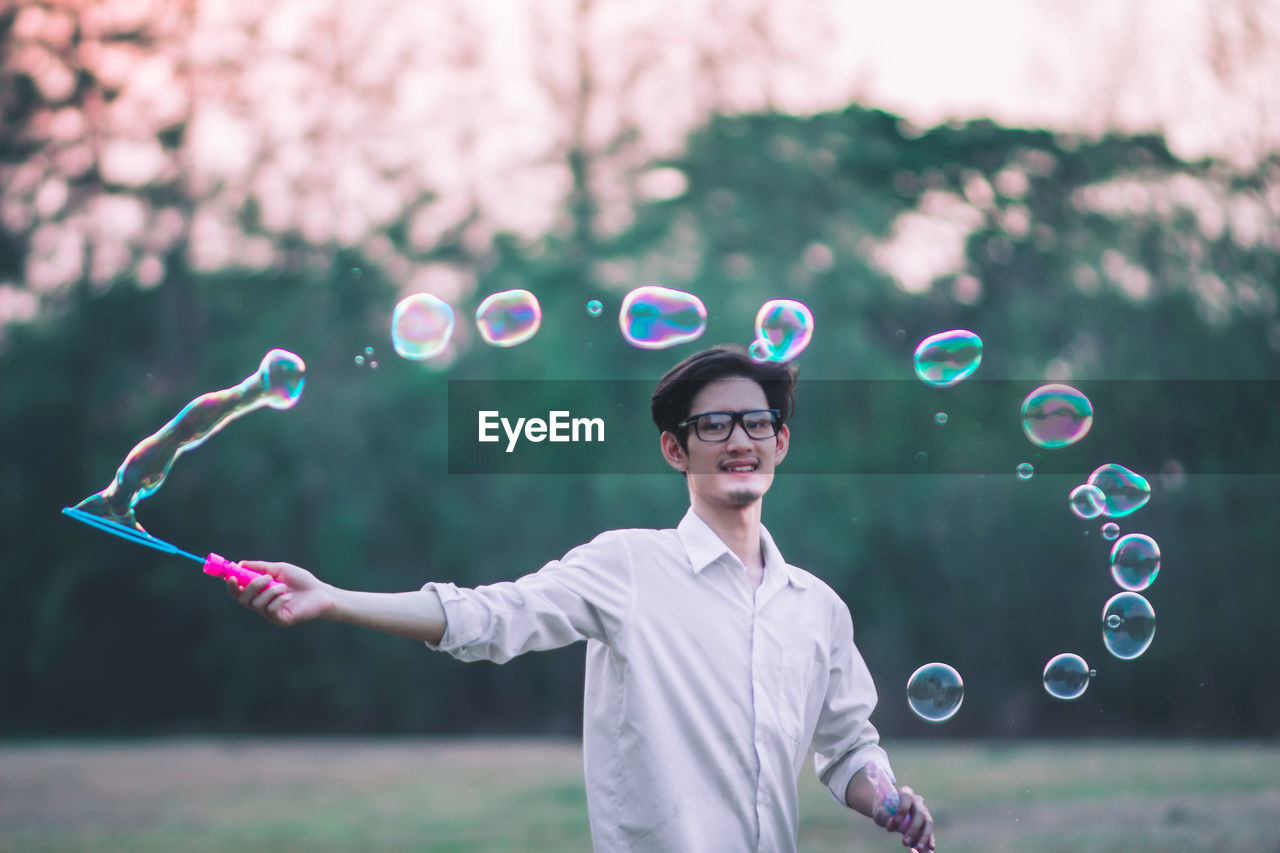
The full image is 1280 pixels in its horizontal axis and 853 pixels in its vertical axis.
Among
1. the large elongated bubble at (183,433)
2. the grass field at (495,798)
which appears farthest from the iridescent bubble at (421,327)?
the grass field at (495,798)

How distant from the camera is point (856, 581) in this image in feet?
31.8

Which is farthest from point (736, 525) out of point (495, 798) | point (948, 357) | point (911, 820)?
point (495, 798)

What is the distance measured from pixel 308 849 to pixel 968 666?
567cm

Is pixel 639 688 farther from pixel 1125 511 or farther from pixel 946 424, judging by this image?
pixel 946 424

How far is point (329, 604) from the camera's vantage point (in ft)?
5.67

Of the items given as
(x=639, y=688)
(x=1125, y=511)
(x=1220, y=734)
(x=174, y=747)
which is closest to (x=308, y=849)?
(x=1125, y=511)

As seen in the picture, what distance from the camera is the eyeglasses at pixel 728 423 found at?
2.10 metres

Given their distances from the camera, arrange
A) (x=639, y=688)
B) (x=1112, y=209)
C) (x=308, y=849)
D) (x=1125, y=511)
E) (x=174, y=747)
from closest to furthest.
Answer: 1. (x=639, y=688)
2. (x=1125, y=511)
3. (x=308, y=849)
4. (x=174, y=747)
5. (x=1112, y=209)

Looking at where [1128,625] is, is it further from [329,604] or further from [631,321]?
[329,604]

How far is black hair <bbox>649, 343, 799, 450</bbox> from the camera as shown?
84.4 inches

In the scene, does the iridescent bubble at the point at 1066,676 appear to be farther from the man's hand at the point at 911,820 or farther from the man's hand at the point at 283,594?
the man's hand at the point at 283,594

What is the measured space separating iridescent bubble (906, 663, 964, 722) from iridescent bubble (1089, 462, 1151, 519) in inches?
32.3

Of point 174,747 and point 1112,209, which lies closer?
point 174,747

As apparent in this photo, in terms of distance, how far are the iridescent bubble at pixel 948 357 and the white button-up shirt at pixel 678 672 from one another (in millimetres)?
1659
